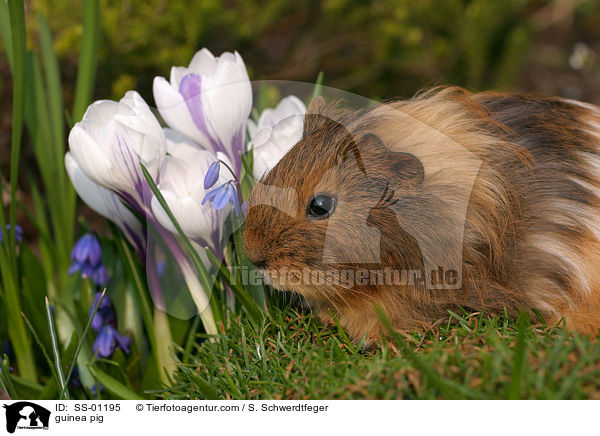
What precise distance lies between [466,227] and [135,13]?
2.11m

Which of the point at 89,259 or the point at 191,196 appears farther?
the point at 89,259

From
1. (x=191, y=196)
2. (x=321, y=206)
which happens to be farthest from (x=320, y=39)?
(x=321, y=206)

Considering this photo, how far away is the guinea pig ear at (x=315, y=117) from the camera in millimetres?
1190

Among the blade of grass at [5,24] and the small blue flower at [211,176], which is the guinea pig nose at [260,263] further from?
the blade of grass at [5,24]

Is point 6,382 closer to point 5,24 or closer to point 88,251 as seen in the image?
point 88,251

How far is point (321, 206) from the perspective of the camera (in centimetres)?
105

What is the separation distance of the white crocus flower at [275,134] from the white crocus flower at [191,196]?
0.26 ft

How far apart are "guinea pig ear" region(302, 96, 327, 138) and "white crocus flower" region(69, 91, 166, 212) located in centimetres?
32

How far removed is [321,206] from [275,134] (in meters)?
0.36

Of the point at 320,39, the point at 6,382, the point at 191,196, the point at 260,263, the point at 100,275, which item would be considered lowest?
the point at 6,382

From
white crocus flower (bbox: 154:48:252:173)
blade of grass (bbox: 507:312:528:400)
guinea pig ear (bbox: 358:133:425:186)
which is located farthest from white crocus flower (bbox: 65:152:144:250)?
blade of grass (bbox: 507:312:528:400)
